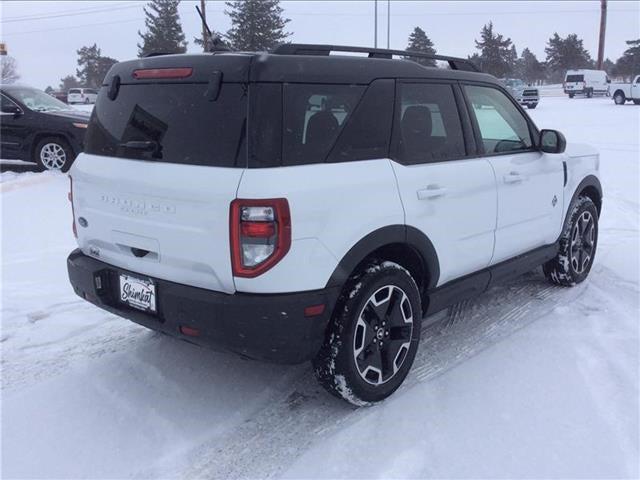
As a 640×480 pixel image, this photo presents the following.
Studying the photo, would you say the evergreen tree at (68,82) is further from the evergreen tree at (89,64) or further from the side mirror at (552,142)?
the side mirror at (552,142)

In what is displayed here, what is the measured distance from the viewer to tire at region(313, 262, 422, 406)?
3.02 m

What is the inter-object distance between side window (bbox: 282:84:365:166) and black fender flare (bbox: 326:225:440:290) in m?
0.48

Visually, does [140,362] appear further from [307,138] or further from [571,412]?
[571,412]

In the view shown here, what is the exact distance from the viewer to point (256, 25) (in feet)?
170

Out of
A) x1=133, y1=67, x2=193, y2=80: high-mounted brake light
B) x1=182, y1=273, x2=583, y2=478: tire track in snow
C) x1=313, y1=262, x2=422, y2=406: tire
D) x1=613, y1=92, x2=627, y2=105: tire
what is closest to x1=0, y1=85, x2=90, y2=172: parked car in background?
x1=133, y1=67, x2=193, y2=80: high-mounted brake light

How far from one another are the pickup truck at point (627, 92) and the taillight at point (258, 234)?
33.1 metres

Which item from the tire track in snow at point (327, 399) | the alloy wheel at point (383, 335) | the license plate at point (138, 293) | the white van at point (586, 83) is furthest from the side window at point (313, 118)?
the white van at point (586, 83)

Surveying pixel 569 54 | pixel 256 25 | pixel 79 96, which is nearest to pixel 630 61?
pixel 569 54

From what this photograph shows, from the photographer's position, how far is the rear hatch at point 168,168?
273 centimetres

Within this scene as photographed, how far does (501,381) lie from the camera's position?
11.5 feet

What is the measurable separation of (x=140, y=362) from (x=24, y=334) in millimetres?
1015

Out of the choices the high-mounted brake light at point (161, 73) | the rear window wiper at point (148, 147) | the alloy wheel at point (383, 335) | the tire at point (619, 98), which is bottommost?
the alloy wheel at point (383, 335)

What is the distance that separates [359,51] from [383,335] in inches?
62.8

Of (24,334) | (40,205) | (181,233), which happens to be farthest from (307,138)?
(40,205)
